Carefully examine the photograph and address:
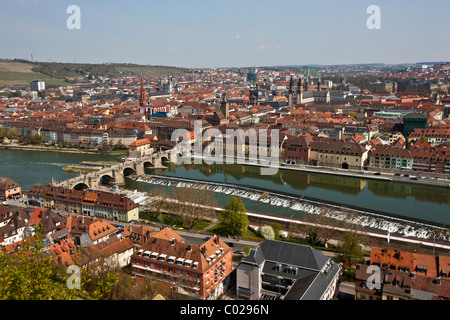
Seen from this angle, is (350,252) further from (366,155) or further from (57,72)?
(57,72)

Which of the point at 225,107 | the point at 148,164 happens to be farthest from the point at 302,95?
the point at 148,164

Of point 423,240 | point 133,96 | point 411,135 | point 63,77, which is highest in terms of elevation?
point 63,77

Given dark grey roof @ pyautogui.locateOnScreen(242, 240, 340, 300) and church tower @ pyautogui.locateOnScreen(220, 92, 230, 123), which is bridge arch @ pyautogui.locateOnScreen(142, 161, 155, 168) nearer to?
church tower @ pyautogui.locateOnScreen(220, 92, 230, 123)

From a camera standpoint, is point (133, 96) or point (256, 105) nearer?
point (256, 105)

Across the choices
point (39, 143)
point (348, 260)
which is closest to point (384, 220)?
point (348, 260)

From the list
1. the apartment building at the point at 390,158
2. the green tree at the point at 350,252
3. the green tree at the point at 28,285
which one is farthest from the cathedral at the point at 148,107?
the green tree at the point at 28,285

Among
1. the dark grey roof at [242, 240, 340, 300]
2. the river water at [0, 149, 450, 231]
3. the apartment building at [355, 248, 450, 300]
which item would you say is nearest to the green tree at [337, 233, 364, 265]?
the apartment building at [355, 248, 450, 300]

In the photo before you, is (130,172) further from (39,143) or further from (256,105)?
(256,105)
